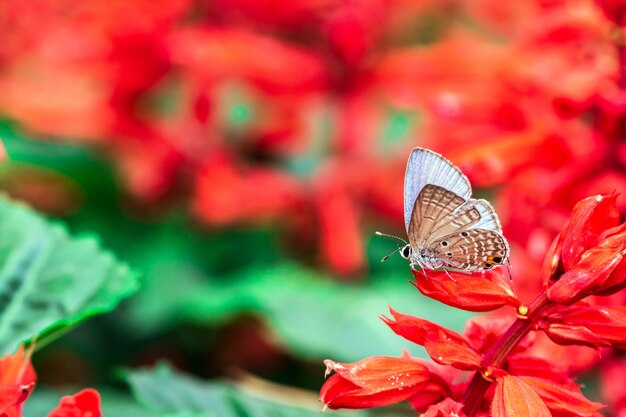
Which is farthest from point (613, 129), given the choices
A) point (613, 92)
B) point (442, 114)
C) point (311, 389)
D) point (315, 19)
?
point (315, 19)

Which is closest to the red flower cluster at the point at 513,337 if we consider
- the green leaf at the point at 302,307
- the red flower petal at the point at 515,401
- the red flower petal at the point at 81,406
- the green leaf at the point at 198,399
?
the red flower petal at the point at 515,401

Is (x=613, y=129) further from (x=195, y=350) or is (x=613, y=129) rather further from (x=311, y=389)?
(x=195, y=350)

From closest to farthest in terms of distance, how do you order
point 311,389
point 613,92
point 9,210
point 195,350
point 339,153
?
point 9,210
point 613,92
point 311,389
point 195,350
point 339,153

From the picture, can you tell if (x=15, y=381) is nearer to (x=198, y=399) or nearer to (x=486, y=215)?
(x=198, y=399)

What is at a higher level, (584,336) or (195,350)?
(195,350)

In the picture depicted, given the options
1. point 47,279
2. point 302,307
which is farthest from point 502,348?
point 302,307

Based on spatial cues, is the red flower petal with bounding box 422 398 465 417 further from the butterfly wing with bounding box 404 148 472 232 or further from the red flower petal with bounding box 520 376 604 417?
the butterfly wing with bounding box 404 148 472 232
